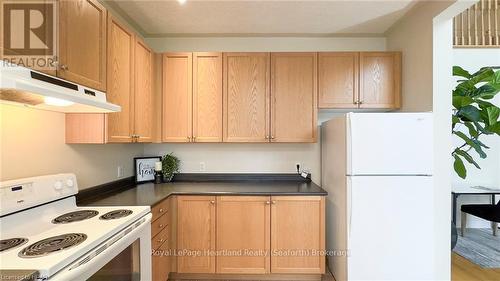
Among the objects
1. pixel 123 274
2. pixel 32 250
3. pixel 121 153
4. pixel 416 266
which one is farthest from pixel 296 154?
pixel 32 250

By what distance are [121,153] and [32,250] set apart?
164 centimetres

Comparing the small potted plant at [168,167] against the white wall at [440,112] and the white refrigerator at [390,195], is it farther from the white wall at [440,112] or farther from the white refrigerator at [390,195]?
the white wall at [440,112]

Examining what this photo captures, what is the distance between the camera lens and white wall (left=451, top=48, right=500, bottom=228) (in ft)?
12.9

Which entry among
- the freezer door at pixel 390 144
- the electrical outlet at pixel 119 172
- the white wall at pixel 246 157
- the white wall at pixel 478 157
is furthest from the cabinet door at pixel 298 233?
the white wall at pixel 478 157

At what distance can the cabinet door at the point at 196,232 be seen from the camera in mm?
2420

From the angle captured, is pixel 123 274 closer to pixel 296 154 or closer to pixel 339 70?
pixel 296 154

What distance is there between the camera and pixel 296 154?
3.05m

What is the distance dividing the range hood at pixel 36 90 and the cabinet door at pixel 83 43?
0.15 meters

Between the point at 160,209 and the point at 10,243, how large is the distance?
1.02 m

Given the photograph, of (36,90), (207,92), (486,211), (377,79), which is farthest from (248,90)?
(486,211)

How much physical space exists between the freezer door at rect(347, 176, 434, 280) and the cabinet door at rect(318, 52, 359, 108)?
989mm

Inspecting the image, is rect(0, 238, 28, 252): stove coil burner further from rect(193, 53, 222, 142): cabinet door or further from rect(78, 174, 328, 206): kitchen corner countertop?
rect(193, 53, 222, 142): cabinet door

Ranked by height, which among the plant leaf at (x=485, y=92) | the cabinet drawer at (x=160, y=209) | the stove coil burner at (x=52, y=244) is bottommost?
the cabinet drawer at (x=160, y=209)

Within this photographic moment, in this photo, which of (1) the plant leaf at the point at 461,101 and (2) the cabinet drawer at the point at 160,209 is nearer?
(2) the cabinet drawer at the point at 160,209
